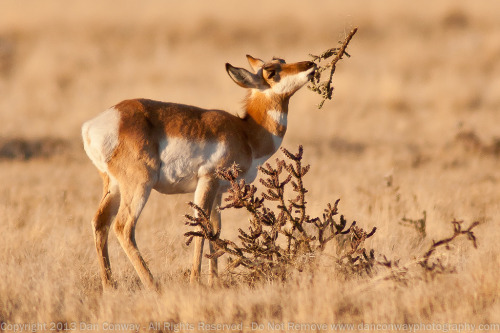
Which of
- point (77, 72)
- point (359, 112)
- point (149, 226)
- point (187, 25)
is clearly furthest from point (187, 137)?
point (187, 25)

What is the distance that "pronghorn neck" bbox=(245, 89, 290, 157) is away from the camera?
6895mm

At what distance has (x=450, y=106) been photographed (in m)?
16.1

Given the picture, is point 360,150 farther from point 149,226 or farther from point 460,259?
point 460,259

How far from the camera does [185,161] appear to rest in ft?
20.7

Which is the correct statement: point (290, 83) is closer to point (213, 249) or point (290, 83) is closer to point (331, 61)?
point (331, 61)

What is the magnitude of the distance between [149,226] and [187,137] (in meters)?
2.31

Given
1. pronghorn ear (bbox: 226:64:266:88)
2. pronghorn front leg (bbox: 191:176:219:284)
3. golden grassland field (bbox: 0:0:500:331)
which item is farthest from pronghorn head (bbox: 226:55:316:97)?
pronghorn front leg (bbox: 191:176:219:284)

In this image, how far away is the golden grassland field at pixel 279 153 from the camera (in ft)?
18.2

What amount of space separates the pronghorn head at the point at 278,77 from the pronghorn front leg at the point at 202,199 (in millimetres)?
959

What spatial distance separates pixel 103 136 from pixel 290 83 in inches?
68.2

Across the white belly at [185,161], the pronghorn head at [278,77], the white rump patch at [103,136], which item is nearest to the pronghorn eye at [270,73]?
the pronghorn head at [278,77]

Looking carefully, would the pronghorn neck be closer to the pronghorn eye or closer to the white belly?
the pronghorn eye

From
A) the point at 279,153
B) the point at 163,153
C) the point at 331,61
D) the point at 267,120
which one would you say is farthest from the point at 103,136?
the point at 279,153

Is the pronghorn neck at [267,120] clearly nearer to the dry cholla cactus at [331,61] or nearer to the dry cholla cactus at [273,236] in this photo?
the dry cholla cactus at [331,61]
